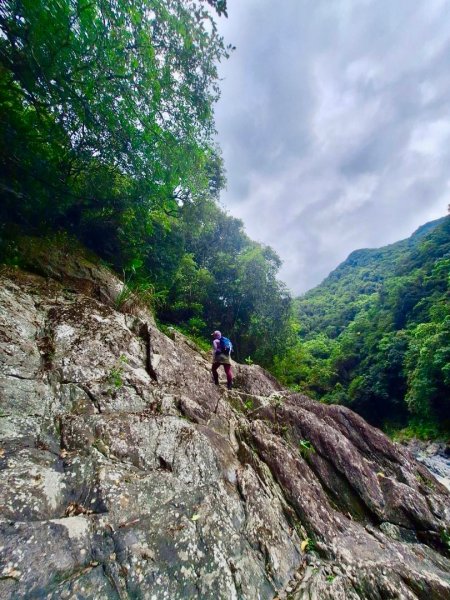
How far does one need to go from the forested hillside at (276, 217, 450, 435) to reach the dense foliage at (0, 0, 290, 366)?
14057 millimetres

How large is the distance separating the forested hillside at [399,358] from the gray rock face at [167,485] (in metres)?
12.1

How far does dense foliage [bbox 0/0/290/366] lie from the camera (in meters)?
6.00

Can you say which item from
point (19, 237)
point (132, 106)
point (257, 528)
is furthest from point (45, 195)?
point (257, 528)

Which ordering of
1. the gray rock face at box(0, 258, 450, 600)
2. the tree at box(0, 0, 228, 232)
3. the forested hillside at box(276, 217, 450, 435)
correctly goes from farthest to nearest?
the forested hillside at box(276, 217, 450, 435) → the tree at box(0, 0, 228, 232) → the gray rock face at box(0, 258, 450, 600)

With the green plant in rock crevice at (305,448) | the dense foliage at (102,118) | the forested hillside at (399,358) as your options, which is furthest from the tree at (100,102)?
the forested hillside at (399,358)

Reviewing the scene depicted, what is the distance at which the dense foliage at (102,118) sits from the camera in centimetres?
600

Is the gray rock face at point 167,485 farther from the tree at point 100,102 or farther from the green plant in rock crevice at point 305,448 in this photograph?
the tree at point 100,102

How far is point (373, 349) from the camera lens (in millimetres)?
41562

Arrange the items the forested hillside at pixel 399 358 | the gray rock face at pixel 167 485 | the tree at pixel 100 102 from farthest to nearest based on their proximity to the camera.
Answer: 1. the forested hillside at pixel 399 358
2. the tree at pixel 100 102
3. the gray rock face at pixel 167 485

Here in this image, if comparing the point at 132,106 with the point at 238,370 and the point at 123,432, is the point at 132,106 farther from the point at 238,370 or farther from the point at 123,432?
the point at 238,370

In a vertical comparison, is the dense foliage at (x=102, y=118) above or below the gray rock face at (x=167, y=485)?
above

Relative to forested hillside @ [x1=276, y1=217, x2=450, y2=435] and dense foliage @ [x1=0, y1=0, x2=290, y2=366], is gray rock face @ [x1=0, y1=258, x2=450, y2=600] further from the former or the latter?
forested hillside @ [x1=276, y1=217, x2=450, y2=435]

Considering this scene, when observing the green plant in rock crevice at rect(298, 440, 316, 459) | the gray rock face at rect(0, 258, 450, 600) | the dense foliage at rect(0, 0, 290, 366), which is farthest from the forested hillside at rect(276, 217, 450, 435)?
the dense foliage at rect(0, 0, 290, 366)

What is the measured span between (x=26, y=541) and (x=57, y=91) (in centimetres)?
865
